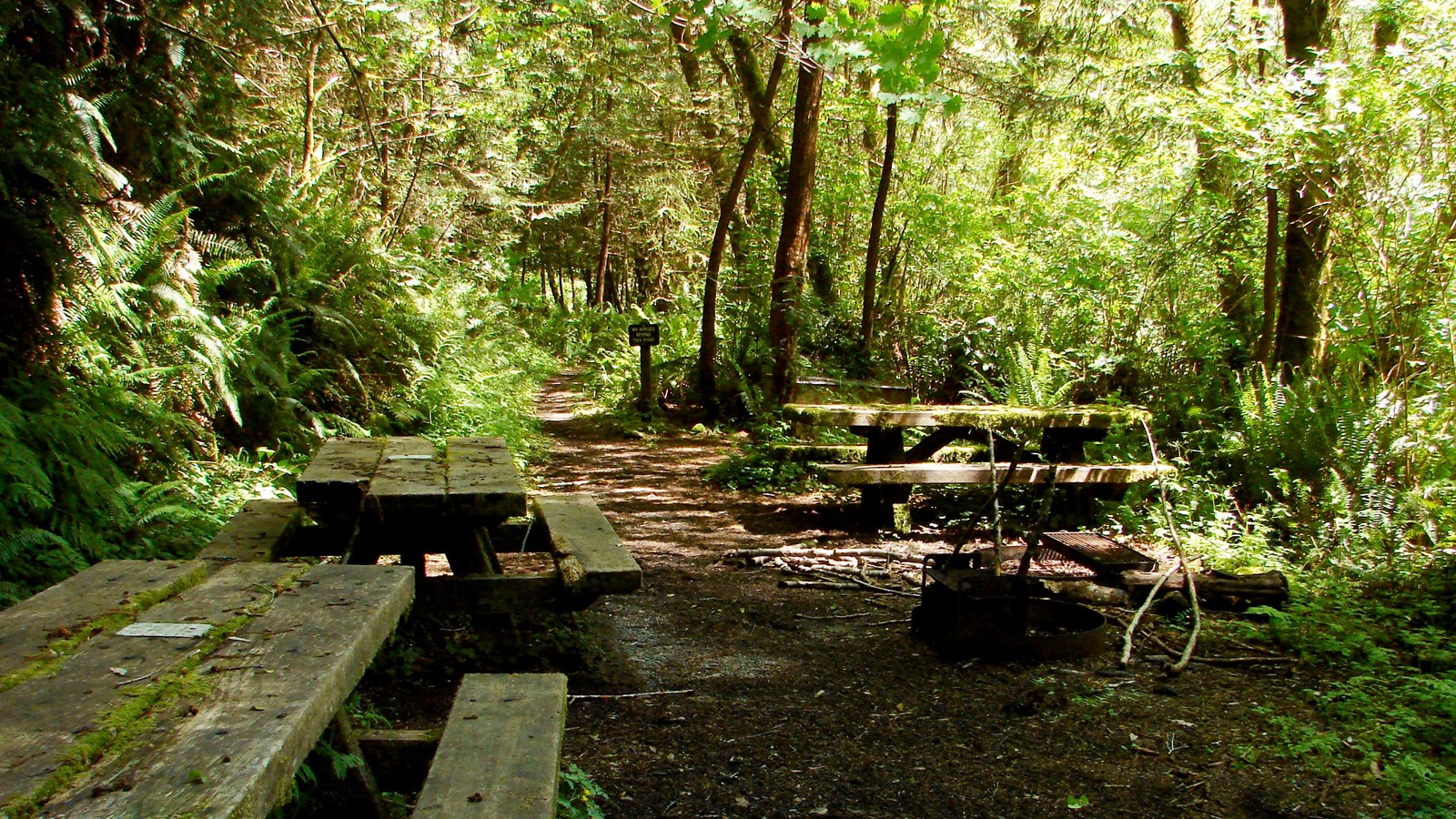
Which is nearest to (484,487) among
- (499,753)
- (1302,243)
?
(499,753)

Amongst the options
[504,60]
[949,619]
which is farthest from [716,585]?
[504,60]

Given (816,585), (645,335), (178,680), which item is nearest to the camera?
(178,680)

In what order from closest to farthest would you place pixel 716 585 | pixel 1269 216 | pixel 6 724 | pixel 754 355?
pixel 6 724, pixel 716 585, pixel 1269 216, pixel 754 355

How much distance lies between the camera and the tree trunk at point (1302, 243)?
26.2ft

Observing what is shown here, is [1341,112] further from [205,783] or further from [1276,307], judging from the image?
[205,783]

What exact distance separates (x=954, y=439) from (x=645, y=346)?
6.87 metres

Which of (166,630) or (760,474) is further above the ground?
(166,630)

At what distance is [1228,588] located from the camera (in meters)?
5.33

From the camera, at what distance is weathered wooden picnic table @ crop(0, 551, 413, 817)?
4.13 feet

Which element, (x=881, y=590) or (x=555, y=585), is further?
(x=881, y=590)

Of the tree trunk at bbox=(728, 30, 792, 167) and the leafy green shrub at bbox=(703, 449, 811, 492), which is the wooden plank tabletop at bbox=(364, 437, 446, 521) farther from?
the tree trunk at bbox=(728, 30, 792, 167)

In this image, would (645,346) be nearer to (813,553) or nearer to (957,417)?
(957,417)

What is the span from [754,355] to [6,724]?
1230cm

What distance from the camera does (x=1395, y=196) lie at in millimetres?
7176
